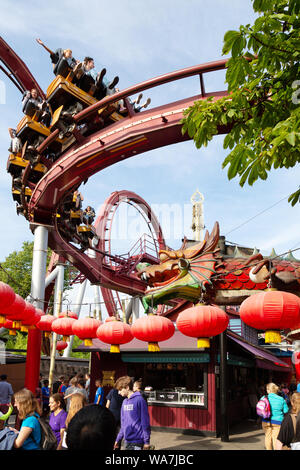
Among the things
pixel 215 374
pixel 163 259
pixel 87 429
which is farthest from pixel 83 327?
pixel 87 429

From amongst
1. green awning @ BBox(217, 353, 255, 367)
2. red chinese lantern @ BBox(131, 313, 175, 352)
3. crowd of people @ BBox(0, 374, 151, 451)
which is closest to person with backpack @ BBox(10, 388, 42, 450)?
crowd of people @ BBox(0, 374, 151, 451)

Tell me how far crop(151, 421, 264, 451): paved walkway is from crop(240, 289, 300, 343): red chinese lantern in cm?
550

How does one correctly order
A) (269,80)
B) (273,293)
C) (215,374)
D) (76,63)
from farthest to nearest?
(76,63)
(215,374)
(273,293)
(269,80)

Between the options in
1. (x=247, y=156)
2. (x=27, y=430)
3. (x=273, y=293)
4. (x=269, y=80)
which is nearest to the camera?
(x=27, y=430)

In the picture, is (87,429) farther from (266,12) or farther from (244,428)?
(244,428)

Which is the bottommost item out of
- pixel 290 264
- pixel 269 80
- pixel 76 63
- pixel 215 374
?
pixel 215 374

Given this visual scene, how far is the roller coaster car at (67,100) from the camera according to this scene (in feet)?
43.6

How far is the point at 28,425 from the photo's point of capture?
372 cm

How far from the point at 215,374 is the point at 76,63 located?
11142 mm

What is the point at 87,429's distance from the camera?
86.1 inches

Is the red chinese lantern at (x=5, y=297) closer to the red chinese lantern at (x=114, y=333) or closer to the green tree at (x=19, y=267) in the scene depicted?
the red chinese lantern at (x=114, y=333)

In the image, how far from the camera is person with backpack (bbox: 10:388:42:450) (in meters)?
3.63

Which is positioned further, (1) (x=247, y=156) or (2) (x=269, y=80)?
(2) (x=269, y=80)

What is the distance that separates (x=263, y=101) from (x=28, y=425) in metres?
4.03
